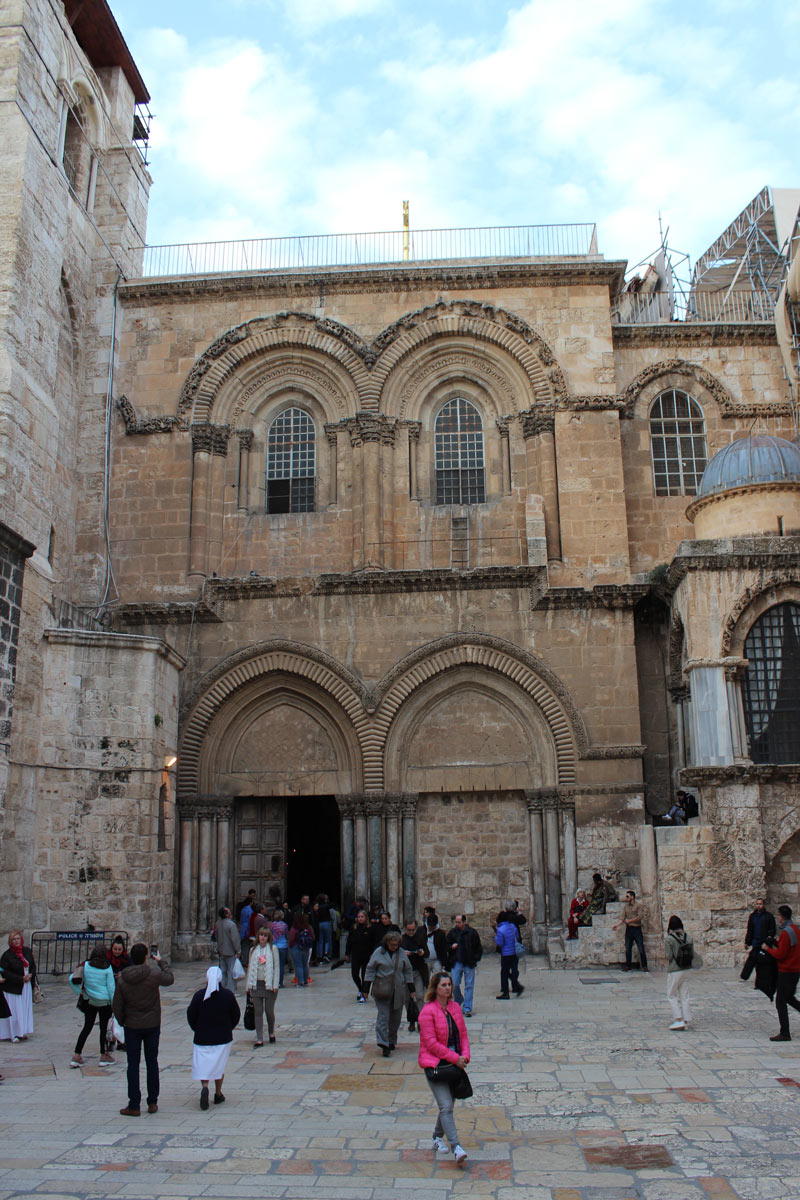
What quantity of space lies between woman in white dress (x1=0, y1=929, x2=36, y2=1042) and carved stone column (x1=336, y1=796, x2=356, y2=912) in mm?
7838

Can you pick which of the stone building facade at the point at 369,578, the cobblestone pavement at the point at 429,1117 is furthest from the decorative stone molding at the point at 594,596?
the cobblestone pavement at the point at 429,1117

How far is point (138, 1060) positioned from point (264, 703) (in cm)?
1198

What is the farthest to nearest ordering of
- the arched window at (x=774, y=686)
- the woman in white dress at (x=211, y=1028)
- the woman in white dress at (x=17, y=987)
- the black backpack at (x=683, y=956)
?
the arched window at (x=774, y=686), the black backpack at (x=683, y=956), the woman in white dress at (x=17, y=987), the woman in white dress at (x=211, y=1028)

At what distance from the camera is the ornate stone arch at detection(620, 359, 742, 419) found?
22562 millimetres

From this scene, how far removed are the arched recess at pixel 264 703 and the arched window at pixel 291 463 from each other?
11.4 ft

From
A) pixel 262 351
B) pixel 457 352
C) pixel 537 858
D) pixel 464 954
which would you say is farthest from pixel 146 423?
pixel 464 954

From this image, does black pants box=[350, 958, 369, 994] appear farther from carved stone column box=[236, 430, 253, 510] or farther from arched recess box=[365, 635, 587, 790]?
carved stone column box=[236, 430, 253, 510]

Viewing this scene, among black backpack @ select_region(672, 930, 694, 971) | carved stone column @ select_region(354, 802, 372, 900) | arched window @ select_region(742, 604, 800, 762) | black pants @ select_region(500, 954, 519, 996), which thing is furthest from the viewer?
carved stone column @ select_region(354, 802, 372, 900)

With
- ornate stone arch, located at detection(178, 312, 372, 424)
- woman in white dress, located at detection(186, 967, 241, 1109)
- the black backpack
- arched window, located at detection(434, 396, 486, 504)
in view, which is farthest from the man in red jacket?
ornate stone arch, located at detection(178, 312, 372, 424)

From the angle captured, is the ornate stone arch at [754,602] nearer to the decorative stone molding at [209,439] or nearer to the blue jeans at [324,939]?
the blue jeans at [324,939]

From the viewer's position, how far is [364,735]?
794 inches

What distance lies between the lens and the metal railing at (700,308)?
2491cm

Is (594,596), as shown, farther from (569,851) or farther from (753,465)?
(569,851)

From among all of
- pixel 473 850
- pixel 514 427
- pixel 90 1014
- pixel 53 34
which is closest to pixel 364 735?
pixel 473 850
